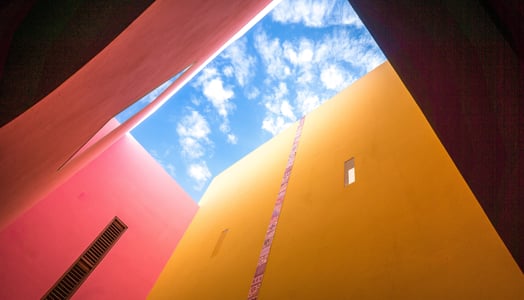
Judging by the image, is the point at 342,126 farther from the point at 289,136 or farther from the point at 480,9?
the point at 480,9

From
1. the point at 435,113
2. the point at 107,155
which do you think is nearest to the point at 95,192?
the point at 107,155

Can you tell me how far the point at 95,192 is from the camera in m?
6.82

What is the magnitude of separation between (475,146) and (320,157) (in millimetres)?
3536

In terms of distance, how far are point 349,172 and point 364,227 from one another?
126cm

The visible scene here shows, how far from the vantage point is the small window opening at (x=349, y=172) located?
13.5 feet

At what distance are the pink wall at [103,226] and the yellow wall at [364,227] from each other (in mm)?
A: 816

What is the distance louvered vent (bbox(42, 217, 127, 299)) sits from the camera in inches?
221

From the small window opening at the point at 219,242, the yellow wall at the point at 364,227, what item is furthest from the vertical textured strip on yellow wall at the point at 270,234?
the small window opening at the point at 219,242

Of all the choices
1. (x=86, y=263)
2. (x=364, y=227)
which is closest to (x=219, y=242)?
(x=86, y=263)

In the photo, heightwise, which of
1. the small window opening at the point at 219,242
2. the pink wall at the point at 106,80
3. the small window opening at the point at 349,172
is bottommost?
the pink wall at the point at 106,80

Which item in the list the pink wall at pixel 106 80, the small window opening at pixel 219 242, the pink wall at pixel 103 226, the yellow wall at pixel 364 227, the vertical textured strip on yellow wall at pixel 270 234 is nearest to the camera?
the pink wall at pixel 106 80

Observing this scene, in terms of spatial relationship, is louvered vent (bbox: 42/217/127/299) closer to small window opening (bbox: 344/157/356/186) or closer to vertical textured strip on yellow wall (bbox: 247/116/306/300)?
vertical textured strip on yellow wall (bbox: 247/116/306/300)

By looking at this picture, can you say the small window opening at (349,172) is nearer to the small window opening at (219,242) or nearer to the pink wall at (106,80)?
the pink wall at (106,80)

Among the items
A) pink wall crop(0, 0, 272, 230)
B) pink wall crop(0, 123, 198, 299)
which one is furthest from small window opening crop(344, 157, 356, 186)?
pink wall crop(0, 123, 198, 299)
